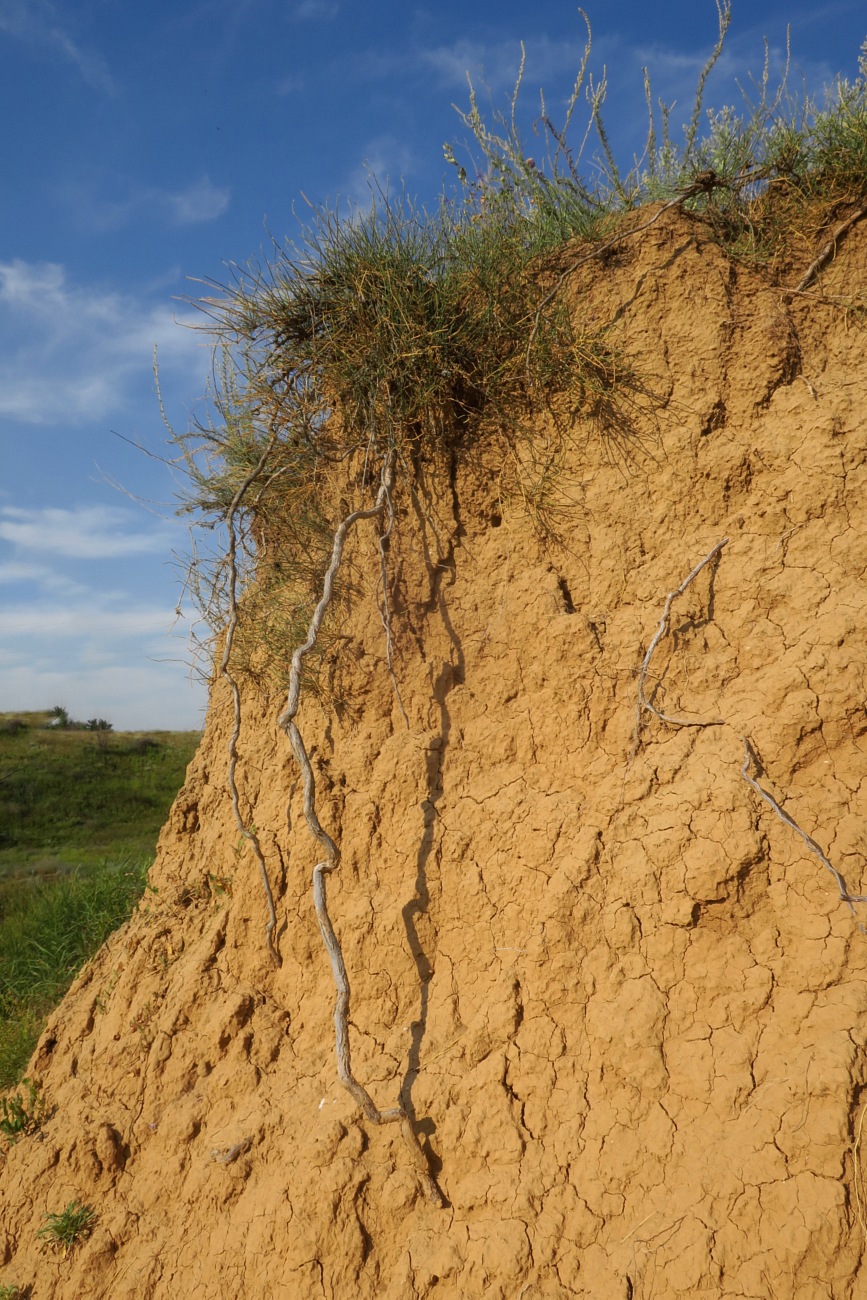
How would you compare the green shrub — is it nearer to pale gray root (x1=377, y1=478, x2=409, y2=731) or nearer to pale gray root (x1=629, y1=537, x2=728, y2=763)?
pale gray root (x1=377, y1=478, x2=409, y2=731)

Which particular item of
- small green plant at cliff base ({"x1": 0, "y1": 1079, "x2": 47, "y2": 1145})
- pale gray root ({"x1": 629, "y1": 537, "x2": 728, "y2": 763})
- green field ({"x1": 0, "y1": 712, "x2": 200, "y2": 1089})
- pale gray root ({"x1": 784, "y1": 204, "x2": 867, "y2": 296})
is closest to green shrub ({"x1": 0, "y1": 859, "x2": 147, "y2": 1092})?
green field ({"x1": 0, "y1": 712, "x2": 200, "y2": 1089})

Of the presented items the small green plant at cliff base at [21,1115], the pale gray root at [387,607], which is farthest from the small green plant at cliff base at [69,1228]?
the pale gray root at [387,607]

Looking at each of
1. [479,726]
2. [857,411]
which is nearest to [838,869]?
[479,726]

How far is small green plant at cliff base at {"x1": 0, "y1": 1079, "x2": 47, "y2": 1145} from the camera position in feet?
14.2

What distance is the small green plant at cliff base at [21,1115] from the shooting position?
4317 millimetres

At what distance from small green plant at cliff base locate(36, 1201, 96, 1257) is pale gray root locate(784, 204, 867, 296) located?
527 cm

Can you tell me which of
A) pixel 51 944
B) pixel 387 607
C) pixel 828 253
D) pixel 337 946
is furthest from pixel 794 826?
pixel 51 944

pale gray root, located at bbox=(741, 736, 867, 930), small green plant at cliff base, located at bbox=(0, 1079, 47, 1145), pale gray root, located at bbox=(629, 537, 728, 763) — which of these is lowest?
small green plant at cliff base, located at bbox=(0, 1079, 47, 1145)

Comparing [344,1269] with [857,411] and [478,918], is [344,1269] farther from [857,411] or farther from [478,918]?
[857,411]

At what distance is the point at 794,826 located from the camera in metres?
3.00

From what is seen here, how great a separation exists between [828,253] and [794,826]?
2.76 meters

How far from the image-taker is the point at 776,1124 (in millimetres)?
2631

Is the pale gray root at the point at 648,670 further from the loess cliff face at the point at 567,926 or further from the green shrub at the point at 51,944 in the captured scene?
the green shrub at the point at 51,944

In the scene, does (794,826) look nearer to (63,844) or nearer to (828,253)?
(828,253)
